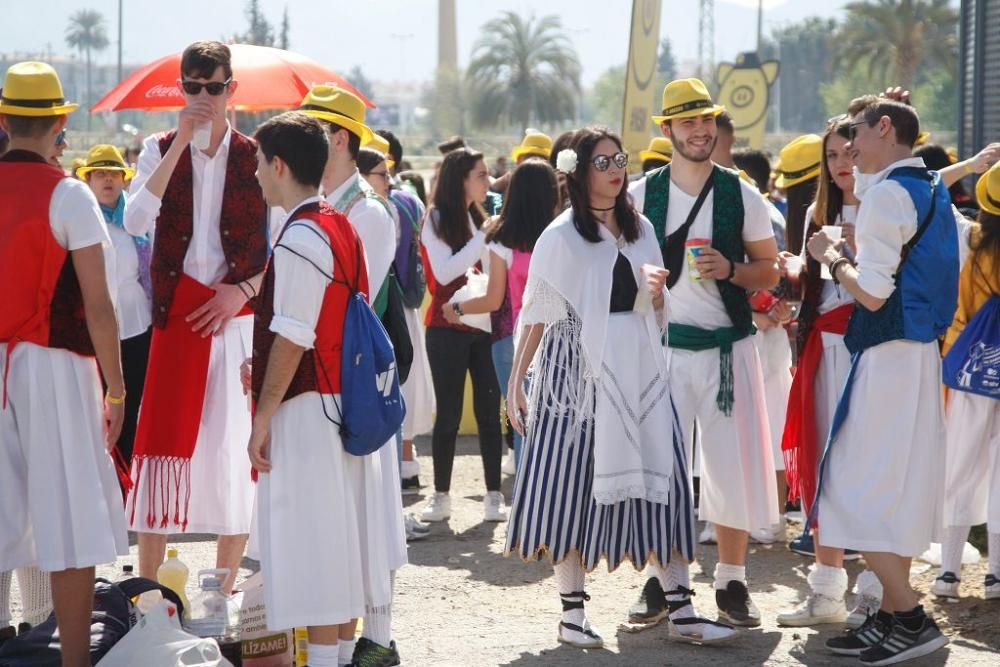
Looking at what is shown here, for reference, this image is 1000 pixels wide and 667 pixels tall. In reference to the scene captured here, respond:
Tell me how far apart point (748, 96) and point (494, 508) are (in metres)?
19.6

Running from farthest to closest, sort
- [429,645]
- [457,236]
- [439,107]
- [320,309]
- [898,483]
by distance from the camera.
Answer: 1. [439,107]
2. [457,236]
3. [429,645]
4. [898,483]
5. [320,309]

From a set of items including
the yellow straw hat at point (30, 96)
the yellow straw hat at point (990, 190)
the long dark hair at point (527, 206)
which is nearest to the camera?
the yellow straw hat at point (30, 96)

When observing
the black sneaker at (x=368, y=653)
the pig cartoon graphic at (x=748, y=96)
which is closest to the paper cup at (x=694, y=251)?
the black sneaker at (x=368, y=653)

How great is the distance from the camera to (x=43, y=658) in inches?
190

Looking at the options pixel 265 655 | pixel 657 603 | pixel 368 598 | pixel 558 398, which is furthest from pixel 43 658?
pixel 657 603

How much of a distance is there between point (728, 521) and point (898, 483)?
2.85ft

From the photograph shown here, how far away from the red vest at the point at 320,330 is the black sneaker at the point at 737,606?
235 centimetres

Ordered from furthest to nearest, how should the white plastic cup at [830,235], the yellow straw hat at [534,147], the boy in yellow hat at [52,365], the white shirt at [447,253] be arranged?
the yellow straw hat at [534,147] → the white shirt at [447,253] → the white plastic cup at [830,235] → the boy in yellow hat at [52,365]

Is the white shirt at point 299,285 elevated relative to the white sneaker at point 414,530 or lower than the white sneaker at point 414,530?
elevated

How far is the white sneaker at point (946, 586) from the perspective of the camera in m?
6.44

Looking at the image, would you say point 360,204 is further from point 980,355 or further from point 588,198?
point 980,355

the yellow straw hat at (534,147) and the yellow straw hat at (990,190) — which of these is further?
the yellow straw hat at (534,147)

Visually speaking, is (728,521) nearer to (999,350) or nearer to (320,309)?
(999,350)

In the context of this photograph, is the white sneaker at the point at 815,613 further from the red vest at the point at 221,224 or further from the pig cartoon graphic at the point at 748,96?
the pig cartoon graphic at the point at 748,96
